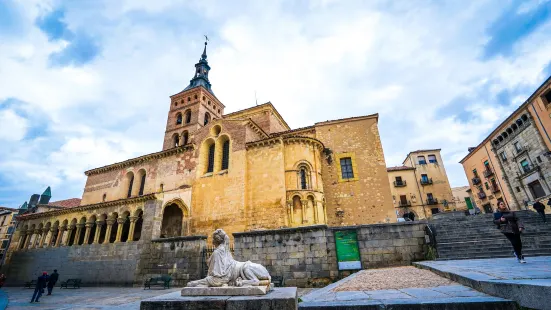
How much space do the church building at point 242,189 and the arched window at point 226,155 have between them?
10 cm

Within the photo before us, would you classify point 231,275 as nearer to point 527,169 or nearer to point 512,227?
point 512,227

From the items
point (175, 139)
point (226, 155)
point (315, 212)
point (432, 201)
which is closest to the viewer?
point (315, 212)

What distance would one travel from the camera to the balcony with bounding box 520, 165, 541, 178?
74.7ft

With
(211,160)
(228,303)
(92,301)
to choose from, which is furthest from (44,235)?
(228,303)

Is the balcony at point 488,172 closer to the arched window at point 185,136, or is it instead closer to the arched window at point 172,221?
the arched window at point 172,221

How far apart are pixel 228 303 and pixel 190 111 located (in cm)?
3436

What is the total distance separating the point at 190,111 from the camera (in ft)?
115

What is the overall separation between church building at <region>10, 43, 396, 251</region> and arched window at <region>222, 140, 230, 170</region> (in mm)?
98

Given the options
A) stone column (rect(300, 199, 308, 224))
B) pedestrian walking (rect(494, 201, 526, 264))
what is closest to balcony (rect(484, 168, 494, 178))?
stone column (rect(300, 199, 308, 224))

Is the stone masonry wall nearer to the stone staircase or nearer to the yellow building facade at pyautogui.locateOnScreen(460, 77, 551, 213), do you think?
the stone staircase

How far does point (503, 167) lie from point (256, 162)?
2821 centimetres

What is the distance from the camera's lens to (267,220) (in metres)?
17.3

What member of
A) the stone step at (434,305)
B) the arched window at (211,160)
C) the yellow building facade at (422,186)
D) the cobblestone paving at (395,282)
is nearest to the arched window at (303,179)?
the arched window at (211,160)

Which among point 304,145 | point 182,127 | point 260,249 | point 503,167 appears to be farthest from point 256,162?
point 503,167
